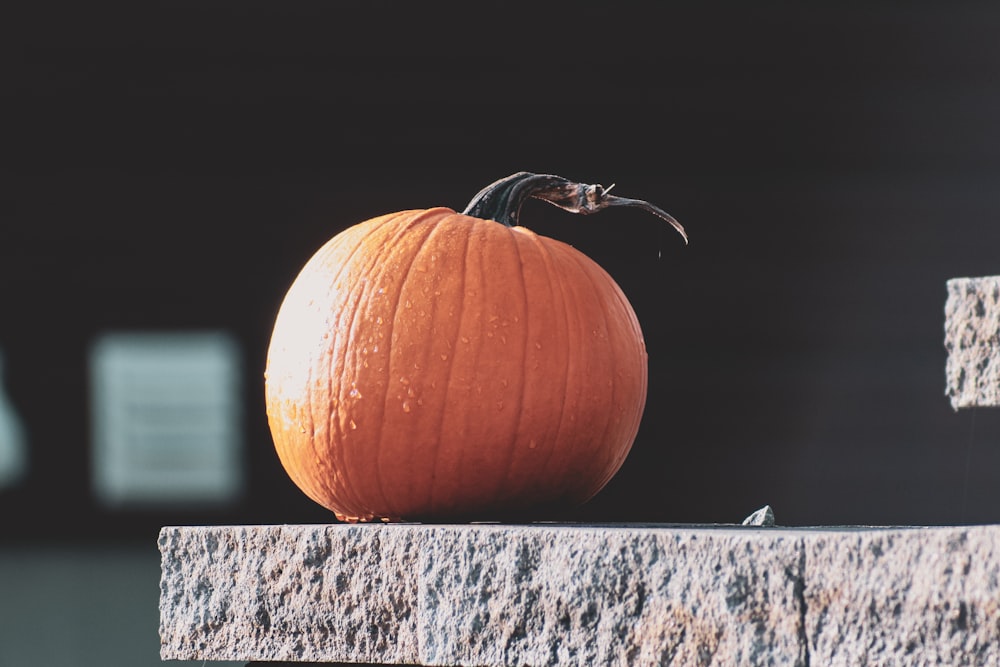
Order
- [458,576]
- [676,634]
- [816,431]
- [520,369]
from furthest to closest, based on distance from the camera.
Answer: [816,431]
[520,369]
[458,576]
[676,634]

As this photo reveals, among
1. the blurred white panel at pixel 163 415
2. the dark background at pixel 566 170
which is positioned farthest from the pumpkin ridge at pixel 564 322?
the blurred white panel at pixel 163 415

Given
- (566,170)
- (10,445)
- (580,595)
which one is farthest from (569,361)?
(10,445)

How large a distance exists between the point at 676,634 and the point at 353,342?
47 centimetres

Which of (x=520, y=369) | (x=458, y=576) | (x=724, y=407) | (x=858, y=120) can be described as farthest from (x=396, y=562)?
(x=858, y=120)

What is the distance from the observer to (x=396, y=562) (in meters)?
1.23

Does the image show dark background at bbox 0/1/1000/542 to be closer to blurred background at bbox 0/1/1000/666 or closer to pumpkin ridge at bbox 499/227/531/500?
blurred background at bbox 0/1/1000/666

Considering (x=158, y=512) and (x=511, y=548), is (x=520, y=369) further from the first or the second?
(x=158, y=512)

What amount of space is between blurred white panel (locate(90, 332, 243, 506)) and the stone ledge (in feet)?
10.0

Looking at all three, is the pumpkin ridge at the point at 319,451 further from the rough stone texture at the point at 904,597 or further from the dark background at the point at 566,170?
the dark background at the point at 566,170

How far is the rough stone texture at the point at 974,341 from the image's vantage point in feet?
3.53

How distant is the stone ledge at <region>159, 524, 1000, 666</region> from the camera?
0.98 metres

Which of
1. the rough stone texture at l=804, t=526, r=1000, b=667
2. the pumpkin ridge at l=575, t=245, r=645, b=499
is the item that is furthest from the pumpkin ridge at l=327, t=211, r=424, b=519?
the rough stone texture at l=804, t=526, r=1000, b=667

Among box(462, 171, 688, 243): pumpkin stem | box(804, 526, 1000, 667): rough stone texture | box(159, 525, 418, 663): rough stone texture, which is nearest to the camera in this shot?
box(804, 526, 1000, 667): rough stone texture

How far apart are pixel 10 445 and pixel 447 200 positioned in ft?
5.62
